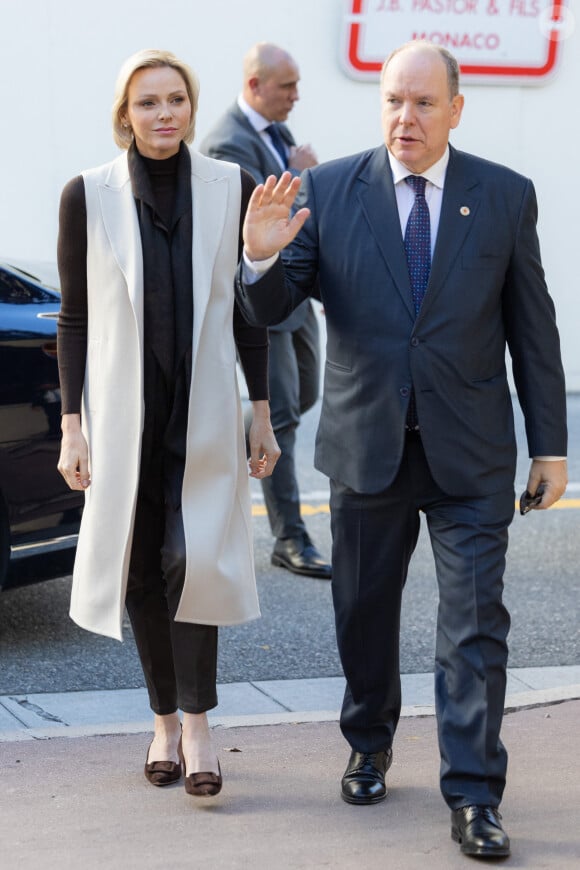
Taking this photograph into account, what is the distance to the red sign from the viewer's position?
11.5 metres

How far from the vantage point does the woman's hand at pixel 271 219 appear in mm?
3479

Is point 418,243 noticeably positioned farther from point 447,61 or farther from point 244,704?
point 244,704

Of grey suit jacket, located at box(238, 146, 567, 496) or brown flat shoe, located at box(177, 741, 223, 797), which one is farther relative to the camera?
brown flat shoe, located at box(177, 741, 223, 797)

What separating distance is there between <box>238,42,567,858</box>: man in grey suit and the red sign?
26.4 ft

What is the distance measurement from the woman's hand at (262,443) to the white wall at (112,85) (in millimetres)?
7535

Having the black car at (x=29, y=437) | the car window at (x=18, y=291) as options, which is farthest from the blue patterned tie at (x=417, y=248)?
the car window at (x=18, y=291)

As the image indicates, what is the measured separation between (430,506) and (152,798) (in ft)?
3.48

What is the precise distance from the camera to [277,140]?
262 inches

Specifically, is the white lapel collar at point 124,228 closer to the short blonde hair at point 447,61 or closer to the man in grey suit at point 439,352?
the man in grey suit at point 439,352

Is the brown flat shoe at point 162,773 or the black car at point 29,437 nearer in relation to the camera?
the brown flat shoe at point 162,773

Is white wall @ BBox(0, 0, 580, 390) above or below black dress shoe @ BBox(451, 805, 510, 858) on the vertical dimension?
above

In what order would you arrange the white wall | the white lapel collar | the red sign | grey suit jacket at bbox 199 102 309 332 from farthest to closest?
the red sign < the white wall < grey suit jacket at bbox 199 102 309 332 < the white lapel collar

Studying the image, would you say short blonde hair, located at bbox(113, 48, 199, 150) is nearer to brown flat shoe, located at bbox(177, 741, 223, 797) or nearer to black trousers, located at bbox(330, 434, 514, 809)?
black trousers, located at bbox(330, 434, 514, 809)

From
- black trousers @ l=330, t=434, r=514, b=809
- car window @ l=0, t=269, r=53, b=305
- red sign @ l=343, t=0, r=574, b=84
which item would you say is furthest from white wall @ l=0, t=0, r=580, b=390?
black trousers @ l=330, t=434, r=514, b=809
